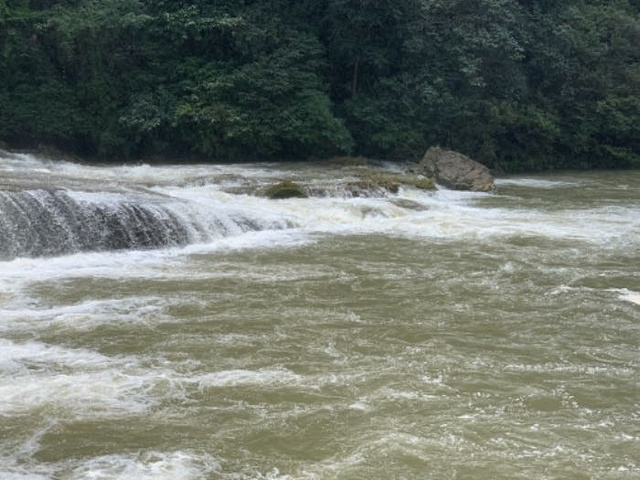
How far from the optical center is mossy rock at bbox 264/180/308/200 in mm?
15312

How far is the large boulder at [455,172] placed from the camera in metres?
19.3

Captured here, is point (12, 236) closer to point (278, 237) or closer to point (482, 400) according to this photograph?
point (278, 237)

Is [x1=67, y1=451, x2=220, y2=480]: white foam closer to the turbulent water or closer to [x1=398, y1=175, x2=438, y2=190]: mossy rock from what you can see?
the turbulent water

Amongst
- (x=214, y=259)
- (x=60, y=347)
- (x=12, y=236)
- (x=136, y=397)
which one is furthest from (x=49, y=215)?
(x=136, y=397)

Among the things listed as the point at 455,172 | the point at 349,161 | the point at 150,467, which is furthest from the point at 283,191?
the point at 150,467

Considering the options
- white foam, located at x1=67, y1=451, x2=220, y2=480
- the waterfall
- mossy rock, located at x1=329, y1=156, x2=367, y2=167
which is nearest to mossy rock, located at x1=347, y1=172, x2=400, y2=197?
mossy rock, located at x1=329, y1=156, x2=367, y2=167

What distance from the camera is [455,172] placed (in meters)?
19.6

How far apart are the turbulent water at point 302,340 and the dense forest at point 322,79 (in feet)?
20.6

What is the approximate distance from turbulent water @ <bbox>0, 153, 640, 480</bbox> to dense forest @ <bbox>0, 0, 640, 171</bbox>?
6.28m

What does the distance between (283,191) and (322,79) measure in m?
8.77

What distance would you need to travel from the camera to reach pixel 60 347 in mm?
7309

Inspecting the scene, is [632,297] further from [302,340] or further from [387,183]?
[387,183]

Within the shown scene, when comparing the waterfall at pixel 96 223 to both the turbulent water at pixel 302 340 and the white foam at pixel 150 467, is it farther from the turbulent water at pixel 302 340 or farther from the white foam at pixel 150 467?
the white foam at pixel 150 467

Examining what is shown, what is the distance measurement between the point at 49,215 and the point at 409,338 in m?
6.28
